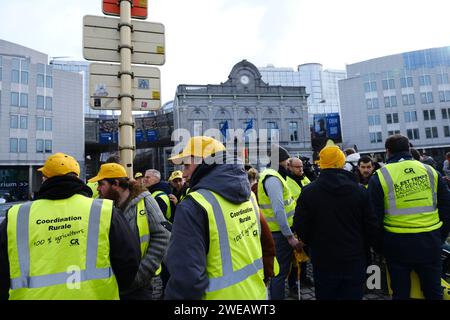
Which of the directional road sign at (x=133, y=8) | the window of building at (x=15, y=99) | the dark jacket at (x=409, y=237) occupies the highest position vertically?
the window of building at (x=15, y=99)

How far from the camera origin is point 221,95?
3628 centimetres

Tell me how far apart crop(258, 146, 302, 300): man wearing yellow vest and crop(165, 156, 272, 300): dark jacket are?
83.7 inches

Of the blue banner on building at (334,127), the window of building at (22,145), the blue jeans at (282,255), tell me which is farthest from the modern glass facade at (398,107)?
the blue jeans at (282,255)

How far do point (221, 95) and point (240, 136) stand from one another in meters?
6.07

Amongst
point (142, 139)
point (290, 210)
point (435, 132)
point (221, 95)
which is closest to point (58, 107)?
point (142, 139)

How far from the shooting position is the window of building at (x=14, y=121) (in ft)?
114

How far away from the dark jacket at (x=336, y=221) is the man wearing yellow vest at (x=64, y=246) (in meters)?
1.74

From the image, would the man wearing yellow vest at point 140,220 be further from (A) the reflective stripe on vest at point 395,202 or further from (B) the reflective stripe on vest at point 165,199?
(A) the reflective stripe on vest at point 395,202

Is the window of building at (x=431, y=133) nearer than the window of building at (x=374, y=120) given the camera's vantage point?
Yes

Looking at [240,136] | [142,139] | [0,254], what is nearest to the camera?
[0,254]

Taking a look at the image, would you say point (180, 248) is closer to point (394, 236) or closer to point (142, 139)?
point (394, 236)

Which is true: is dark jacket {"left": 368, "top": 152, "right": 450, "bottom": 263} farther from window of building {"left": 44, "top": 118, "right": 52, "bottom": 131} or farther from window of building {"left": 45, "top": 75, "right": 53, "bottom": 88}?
window of building {"left": 45, "top": 75, "right": 53, "bottom": 88}

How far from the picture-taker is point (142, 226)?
9.41 ft

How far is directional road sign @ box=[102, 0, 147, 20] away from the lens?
3.84 m
